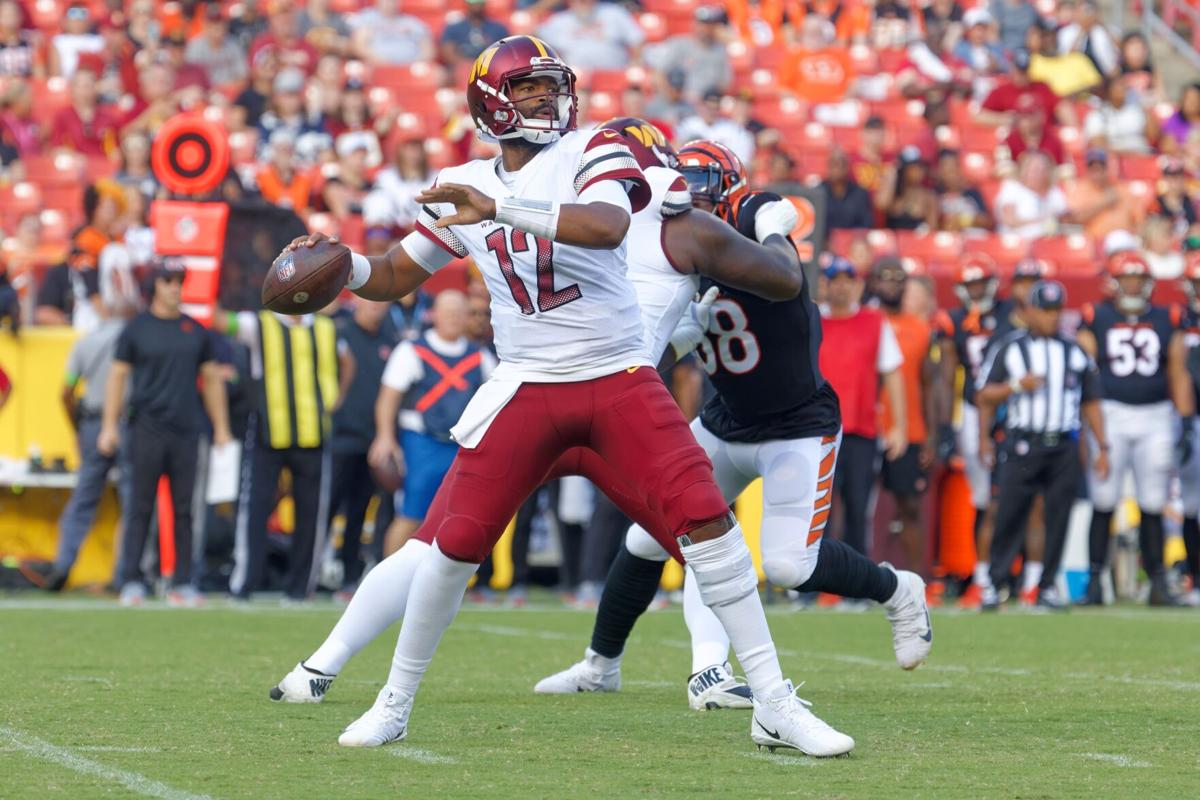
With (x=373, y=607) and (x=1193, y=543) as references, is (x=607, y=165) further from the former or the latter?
(x=1193, y=543)

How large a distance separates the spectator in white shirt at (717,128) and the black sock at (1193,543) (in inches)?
206

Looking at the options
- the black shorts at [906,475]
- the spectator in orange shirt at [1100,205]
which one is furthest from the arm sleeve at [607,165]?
the spectator in orange shirt at [1100,205]

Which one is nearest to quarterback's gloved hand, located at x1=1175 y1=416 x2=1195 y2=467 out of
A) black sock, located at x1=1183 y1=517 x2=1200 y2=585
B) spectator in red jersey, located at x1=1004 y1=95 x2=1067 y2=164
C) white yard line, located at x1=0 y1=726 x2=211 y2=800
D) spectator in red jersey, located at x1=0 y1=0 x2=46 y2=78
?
black sock, located at x1=1183 y1=517 x2=1200 y2=585

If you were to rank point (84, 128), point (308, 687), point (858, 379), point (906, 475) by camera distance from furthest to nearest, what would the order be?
1. point (84, 128)
2. point (906, 475)
3. point (858, 379)
4. point (308, 687)

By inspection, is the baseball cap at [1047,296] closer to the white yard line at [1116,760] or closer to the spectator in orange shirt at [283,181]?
the spectator in orange shirt at [283,181]

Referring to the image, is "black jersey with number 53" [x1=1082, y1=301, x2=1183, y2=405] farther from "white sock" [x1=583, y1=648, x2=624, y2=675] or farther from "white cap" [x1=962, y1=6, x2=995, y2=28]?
"white cap" [x1=962, y1=6, x2=995, y2=28]

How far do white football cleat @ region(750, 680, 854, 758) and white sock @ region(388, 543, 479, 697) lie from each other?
32.1 inches

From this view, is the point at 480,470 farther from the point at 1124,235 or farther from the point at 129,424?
the point at 1124,235

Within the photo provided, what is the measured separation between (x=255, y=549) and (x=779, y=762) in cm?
698

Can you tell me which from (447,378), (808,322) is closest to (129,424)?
(447,378)

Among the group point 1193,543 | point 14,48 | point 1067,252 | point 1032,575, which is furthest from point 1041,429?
point 14,48

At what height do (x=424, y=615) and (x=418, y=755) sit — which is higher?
(x=424, y=615)

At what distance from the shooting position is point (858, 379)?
36.5ft

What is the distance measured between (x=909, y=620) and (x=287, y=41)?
11234 millimetres
